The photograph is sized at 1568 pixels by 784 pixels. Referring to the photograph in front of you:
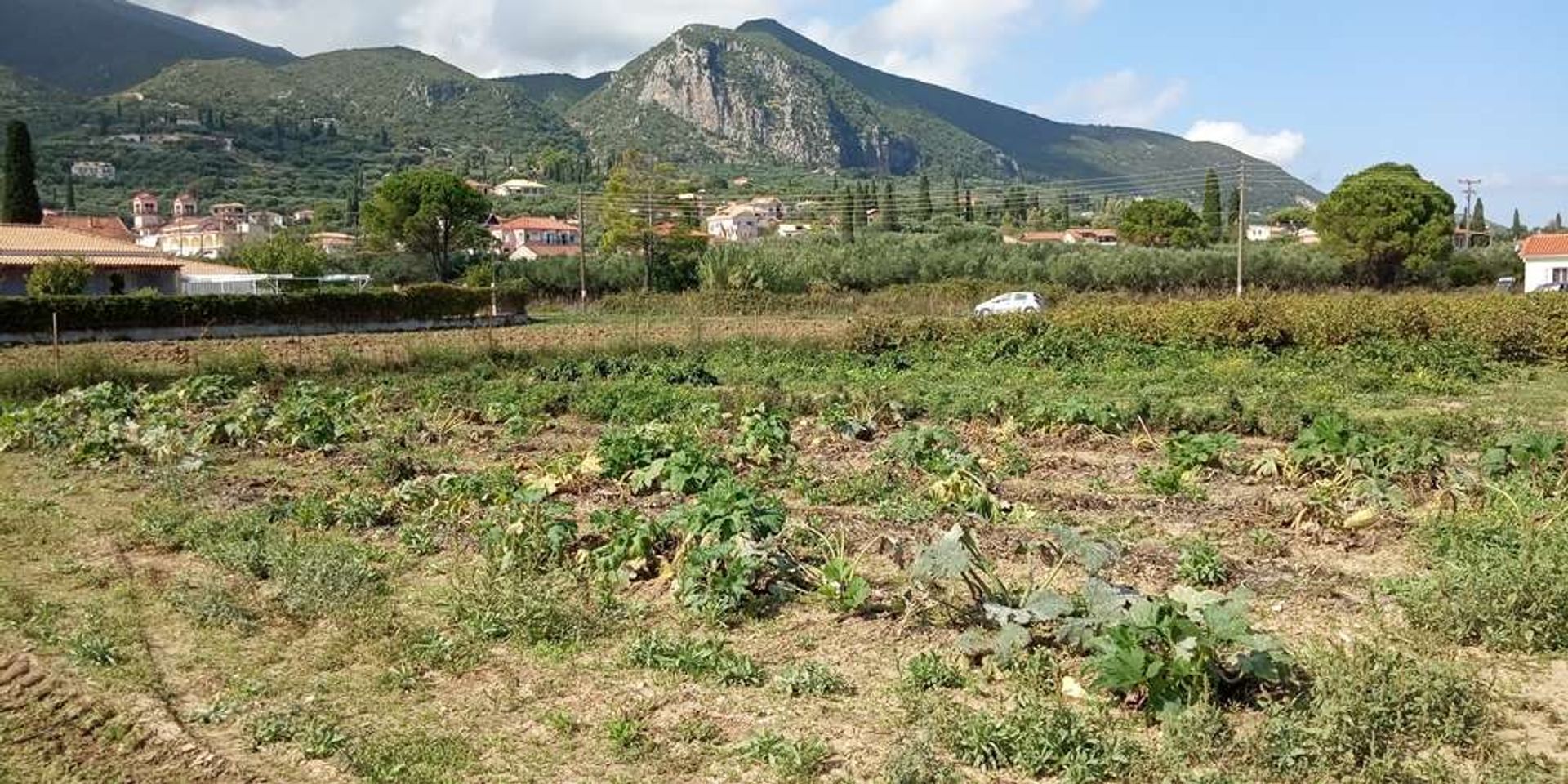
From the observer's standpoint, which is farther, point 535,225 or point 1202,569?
point 535,225

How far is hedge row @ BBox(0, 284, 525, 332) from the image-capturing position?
3372cm

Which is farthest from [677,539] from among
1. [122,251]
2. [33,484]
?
[122,251]

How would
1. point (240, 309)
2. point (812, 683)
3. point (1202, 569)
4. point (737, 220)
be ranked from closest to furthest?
point (812, 683), point (1202, 569), point (240, 309), point (737, 220)

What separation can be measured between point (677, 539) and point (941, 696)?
3099mm

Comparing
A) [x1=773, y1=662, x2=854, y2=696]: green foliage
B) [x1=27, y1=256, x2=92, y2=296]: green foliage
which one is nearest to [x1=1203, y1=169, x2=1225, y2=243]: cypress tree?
[x1=27, y1=256, x2=92, y2=296]: green foliage

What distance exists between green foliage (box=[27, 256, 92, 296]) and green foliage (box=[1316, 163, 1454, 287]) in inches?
2224

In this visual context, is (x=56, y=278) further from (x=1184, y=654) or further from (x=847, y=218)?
(x=847, y=218)

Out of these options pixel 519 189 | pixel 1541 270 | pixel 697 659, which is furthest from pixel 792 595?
pixel 519 189

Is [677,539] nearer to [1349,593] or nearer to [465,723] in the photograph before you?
[465,723]

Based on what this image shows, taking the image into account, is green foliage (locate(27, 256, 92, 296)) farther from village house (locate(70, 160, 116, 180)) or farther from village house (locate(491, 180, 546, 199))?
village house (locate(491, 180, 546, 199))

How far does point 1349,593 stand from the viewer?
717 centimetres

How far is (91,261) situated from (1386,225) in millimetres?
60490

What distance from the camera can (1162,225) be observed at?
7731 cm

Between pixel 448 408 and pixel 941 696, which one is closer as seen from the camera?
pixel 941 696
